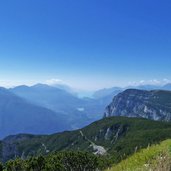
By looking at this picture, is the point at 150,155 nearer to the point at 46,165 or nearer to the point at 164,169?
the point at 164,169

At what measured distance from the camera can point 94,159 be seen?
142 meters

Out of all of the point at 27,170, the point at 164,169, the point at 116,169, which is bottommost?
the point at 27,170

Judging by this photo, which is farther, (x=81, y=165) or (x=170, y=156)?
(x=81, y=165)

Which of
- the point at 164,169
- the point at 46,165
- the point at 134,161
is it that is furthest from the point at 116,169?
the point at 46,165

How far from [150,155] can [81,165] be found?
12927 cm

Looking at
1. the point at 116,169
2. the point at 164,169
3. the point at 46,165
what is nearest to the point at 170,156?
the point at 164,169

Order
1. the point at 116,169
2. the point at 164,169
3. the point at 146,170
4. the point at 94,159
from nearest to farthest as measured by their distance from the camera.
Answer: the point at 164,169 < the point at 146,170 < the point at 116,169 < the point at 94,159

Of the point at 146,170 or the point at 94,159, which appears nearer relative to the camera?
the point at 146,170

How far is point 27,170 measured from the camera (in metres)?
133

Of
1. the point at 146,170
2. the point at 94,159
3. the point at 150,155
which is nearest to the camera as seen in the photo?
the point at 146,170

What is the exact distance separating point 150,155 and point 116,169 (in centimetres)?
156

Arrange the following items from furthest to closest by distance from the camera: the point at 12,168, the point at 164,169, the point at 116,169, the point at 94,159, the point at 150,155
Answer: the point at 94,159 → the point at 12,168 → the point at 150,155 → the point at 116,169 → the point at 164,169

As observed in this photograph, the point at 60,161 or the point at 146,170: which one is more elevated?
the point at 146,170

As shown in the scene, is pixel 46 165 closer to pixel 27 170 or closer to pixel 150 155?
pixel 27 170
